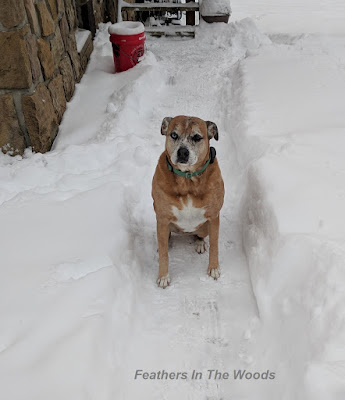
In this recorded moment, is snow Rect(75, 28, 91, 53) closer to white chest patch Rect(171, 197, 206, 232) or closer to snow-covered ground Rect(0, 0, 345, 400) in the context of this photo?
snow-covered ground Rect(0, 0, 345, 400)

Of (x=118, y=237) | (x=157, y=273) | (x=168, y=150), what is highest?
(x=168, y=150)

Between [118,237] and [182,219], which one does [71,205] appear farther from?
[182,219]

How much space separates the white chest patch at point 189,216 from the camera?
224 cm

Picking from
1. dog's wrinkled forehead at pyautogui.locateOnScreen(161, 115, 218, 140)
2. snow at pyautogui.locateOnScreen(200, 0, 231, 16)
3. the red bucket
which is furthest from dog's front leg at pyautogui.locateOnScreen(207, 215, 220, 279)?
snow at pyautogui.locateOnScreen(200, 0, 231, 16)

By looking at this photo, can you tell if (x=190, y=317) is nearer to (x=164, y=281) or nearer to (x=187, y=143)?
(x=164, y=281)

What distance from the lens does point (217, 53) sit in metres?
5.93

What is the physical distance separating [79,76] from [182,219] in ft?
10.2

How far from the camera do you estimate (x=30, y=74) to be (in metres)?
3.19

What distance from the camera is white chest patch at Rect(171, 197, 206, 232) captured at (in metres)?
2.24

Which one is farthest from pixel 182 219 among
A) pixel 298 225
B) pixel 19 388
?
pixel 19 388

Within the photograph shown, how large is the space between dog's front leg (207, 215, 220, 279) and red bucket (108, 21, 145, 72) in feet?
10.6

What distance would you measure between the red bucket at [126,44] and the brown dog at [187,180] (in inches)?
115

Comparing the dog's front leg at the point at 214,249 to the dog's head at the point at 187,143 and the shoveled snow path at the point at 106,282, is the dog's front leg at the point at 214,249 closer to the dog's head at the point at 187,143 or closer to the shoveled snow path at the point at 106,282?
the shoveled snow path at the point at 106,282

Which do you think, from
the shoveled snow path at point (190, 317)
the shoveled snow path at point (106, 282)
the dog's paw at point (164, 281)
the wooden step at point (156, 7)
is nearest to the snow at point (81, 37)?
the shoveled snow path at point (106, 282)
